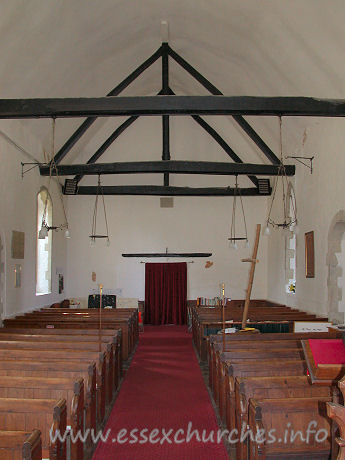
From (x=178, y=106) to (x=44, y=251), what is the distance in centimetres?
692

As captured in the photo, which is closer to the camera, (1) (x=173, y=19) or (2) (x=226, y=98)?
(2) (x=226, y=98)

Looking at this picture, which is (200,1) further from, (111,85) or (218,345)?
(218,345)

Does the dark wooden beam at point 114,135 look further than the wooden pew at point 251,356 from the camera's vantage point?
Yes

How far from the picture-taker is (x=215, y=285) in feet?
46.4

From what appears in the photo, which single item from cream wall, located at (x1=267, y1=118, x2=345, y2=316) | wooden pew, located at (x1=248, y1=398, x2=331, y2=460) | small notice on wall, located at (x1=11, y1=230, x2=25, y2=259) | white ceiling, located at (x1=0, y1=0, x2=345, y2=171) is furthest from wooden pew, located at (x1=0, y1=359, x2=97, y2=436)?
cream wall, located at (x1=267, y1=118, x2=345, y2=316)

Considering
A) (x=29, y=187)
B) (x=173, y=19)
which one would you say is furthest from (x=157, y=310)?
(x=173, y=19)

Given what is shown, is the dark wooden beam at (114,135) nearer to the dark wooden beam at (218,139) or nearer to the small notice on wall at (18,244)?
the dark wooden beam at (218,139)

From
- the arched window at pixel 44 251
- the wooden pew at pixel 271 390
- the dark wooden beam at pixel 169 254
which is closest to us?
the wooden pew at pixel 271 390

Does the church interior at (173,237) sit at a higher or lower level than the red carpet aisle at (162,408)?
higher

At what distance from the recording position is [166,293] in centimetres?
1416

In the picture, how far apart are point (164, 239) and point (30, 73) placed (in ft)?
24.2

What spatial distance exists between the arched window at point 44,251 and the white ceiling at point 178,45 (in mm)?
1493

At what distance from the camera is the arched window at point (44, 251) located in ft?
37.0

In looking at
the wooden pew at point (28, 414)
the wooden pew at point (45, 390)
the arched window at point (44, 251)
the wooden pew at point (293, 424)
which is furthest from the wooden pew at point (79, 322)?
the wooden pew at point (293, 424)
